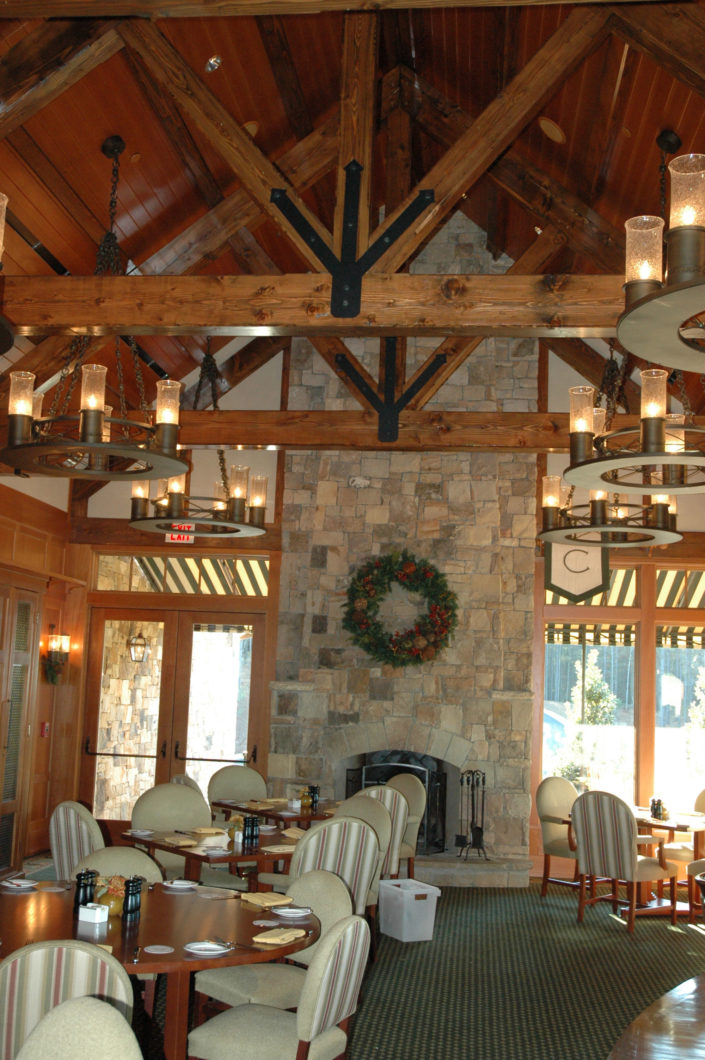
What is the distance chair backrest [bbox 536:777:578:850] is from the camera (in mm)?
8586

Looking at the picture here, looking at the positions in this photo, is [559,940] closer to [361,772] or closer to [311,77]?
[361,772]

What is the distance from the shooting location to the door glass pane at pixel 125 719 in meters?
9.91

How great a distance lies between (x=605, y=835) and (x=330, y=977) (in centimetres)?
462

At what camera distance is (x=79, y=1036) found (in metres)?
2.31

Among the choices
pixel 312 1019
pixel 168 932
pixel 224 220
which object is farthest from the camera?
pixel 224 220

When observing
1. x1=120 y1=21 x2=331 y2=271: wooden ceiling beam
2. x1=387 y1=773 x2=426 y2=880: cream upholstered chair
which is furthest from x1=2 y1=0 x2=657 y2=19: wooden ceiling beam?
x1=387 y1=773 x2=426 y2=880: cream upholstered chair

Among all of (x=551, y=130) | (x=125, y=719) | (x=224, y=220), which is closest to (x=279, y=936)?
(x=224, y=220)

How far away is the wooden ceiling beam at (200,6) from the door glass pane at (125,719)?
648 centimetres

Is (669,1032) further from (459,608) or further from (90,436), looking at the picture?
(459,608)

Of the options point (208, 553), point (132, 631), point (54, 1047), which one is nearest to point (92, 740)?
point (132, 631)

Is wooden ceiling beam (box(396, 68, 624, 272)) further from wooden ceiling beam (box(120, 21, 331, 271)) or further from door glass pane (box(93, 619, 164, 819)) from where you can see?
door glass pane (box(93, 619, 164, 819))

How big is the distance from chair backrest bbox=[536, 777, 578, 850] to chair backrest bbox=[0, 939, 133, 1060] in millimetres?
6219

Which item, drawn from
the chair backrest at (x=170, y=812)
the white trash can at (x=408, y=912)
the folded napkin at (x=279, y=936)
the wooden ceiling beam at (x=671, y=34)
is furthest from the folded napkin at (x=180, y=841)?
the wooden ceiling beam at (x=671, y=34)

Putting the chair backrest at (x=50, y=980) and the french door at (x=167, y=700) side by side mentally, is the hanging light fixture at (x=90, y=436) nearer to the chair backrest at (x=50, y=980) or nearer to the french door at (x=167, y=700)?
the chair backrest at (x=50, y=980)
